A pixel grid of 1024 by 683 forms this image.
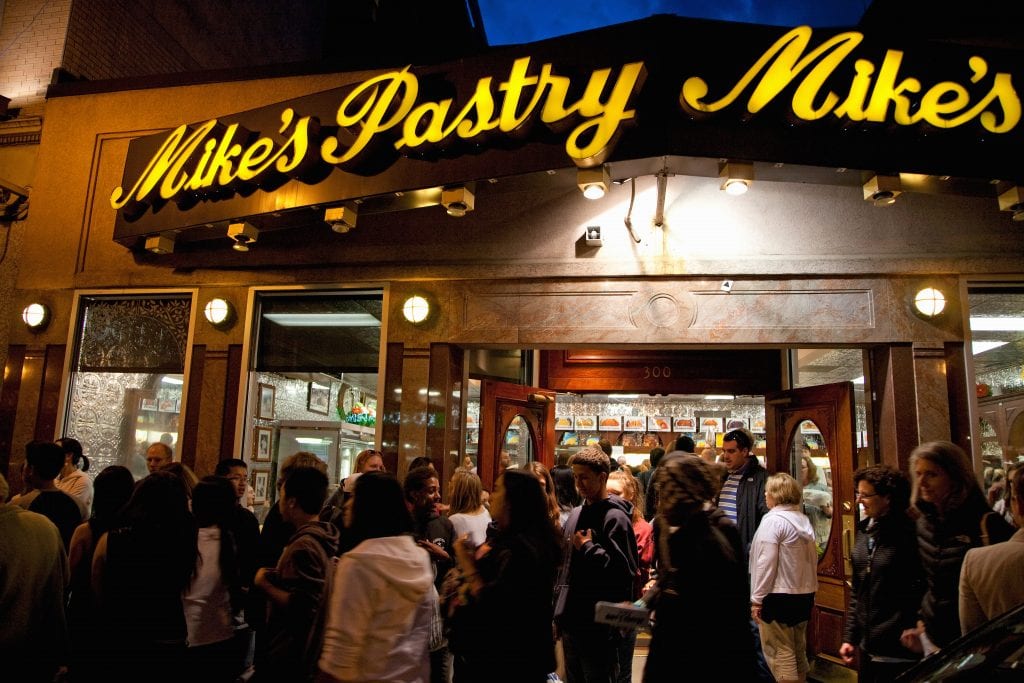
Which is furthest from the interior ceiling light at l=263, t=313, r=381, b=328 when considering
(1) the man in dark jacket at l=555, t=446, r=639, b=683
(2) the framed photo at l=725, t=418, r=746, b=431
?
(2) the framed photo at l=725, t=418, r=746, b=431

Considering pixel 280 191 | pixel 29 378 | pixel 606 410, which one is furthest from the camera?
pixel 606 410

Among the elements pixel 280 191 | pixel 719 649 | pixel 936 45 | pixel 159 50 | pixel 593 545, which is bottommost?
pixel 719 649

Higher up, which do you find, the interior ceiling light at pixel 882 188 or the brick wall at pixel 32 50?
the brick wall at pixel 32 50

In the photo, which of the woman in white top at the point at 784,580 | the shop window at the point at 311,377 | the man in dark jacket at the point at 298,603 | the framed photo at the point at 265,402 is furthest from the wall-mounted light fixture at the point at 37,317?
the woman in white top at the point at 784,580

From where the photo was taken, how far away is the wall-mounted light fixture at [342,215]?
7.18 m

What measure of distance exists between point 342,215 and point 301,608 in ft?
15.8

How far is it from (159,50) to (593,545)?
11.2m

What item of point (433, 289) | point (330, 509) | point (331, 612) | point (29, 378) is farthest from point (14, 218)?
point (331, 612)

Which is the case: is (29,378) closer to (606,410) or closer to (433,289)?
(433,289)

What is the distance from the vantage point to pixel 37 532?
3.76 metres

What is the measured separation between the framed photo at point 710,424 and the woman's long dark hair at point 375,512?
38.9 feet

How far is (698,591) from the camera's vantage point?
10.2 ft

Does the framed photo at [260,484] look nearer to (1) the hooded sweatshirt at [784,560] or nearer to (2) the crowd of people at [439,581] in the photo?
(2) the crowd of people at [439,581]

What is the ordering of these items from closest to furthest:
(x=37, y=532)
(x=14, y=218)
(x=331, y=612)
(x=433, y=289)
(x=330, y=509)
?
(x=331, y=612) → (x=37, y=532) → (x=330, y=509) → (x=433, y=289) → (x=14, y=218)
